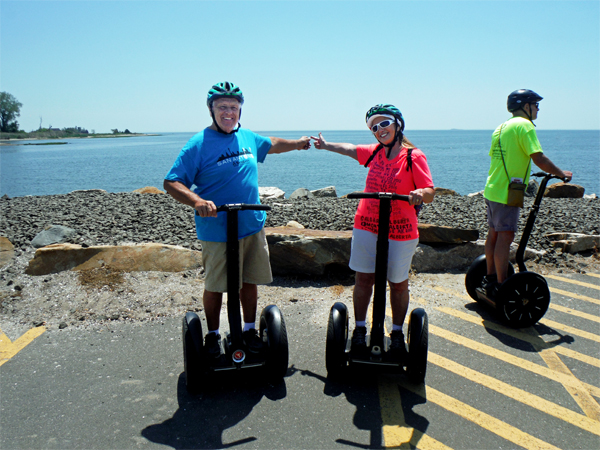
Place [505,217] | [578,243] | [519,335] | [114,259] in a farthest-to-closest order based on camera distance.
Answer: [578,243], [114,259], [505,217], [519,335]

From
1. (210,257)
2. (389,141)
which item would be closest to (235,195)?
(210,257)

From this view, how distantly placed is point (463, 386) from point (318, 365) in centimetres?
117

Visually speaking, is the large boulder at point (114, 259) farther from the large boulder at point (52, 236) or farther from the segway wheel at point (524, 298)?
the segway wheel at point (524, 298)

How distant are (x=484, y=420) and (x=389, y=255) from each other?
1326 millimetres

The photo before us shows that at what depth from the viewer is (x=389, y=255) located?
136 inches

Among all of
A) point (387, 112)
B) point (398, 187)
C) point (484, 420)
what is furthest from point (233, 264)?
point (484, 420)

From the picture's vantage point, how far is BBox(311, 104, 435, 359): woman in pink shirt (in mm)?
3397

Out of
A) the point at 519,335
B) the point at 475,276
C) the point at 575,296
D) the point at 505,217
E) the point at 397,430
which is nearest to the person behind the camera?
the point at 397,430

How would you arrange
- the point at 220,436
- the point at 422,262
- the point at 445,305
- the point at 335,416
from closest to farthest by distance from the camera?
the point at 220,436 < the point at 335,416 < the point at 445,305 < the point at 422,262

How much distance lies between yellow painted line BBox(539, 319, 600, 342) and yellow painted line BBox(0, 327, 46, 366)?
5166 millimetres

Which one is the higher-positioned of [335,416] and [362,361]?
[362,361]

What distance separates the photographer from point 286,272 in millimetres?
5883

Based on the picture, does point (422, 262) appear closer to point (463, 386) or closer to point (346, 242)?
point (346, 242)

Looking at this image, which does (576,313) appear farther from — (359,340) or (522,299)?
(359,340)
